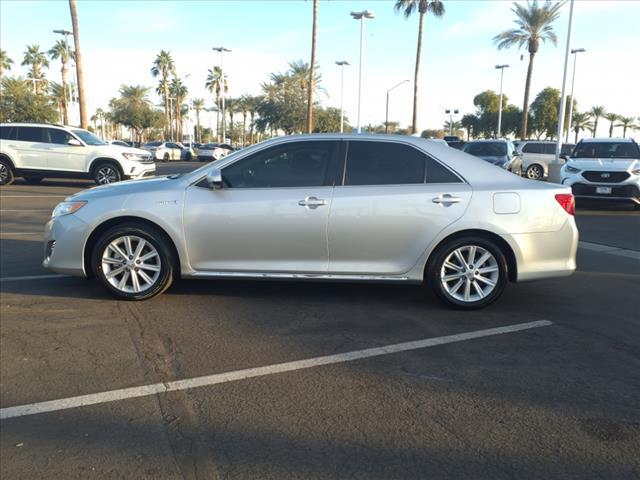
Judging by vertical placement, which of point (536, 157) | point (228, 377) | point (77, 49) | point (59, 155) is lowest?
point (228, 377)

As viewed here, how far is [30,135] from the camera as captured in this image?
15.6 meters

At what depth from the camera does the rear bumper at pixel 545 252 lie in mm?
4996

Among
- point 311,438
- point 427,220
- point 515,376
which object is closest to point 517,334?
point 515,376

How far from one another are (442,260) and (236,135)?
90831 millimetres

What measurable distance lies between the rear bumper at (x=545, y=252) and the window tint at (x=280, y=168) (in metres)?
1.91

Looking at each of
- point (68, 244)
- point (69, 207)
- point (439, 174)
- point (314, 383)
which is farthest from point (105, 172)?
point (314, 383)

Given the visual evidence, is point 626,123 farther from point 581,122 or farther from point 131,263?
point 131,263

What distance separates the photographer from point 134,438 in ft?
9.53

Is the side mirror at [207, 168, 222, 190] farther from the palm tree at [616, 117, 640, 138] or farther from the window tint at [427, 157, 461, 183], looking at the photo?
the palm tree at [616, 117, 640, 138]

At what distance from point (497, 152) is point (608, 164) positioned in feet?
19.5

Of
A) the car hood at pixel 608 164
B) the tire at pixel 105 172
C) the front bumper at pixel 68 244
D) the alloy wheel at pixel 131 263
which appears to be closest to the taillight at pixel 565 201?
the alloy wheel at pixel 131 263

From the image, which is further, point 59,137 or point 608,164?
point 59,137

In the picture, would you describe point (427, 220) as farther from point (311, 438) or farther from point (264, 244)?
point (311, 438)

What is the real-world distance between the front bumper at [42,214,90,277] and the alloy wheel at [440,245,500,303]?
3476 millimetres
